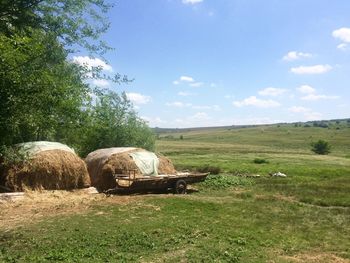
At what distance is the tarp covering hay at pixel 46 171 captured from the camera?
19.8 metres

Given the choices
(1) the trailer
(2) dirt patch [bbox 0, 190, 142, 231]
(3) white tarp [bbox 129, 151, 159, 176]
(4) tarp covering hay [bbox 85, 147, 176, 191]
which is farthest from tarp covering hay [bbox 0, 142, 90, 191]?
(3) white tarp [bbox 129, 151, 159, 176]

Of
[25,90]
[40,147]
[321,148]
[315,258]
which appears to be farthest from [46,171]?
[321,148]

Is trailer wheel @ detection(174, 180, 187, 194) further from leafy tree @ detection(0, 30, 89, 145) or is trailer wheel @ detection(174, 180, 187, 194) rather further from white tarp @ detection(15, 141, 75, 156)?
leafy tree @ detection(0, 30, 89, 145)

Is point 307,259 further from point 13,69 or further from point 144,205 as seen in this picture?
point 13,69

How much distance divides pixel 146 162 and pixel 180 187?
9.64 ft

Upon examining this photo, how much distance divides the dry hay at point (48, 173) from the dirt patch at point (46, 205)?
2.06ft

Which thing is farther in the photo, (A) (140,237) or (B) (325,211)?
(B) (325,211)

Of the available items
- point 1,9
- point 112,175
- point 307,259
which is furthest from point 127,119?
point 307,259

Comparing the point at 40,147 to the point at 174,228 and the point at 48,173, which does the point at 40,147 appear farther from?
the point at 174,228

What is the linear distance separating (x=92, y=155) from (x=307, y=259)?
15.9 m

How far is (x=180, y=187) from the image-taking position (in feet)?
75.9

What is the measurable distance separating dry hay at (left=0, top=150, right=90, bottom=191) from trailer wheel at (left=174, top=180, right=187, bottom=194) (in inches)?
177

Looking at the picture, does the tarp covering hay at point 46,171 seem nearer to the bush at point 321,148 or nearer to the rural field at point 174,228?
the rural field at point 174,228

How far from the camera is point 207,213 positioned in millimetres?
17969
